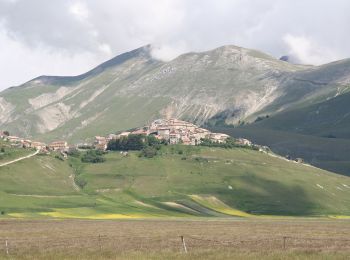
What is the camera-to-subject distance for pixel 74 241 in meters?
72.9

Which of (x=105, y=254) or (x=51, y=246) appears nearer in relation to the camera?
(x=105, y=254)

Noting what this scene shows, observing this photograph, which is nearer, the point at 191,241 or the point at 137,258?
the point at 137,258

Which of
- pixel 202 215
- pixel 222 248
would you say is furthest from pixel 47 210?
pixel 222 248

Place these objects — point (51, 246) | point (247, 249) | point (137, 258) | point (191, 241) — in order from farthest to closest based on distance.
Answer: point (191, 241) → point (51, 246) → point (247, 249) → point (137, 258)

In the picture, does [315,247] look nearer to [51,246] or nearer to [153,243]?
[153,243]

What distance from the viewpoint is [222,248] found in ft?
201

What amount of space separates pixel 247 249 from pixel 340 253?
8.55 metres

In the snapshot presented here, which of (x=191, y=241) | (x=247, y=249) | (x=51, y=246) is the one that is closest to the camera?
(x=247, y=249)

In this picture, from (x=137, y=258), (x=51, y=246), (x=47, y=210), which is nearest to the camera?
(x=137, y=258)

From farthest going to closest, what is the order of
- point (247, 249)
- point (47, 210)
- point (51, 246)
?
point (47, 210), point (51, 246), point (247, 249)

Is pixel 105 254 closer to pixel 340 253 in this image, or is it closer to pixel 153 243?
pixel 153 243

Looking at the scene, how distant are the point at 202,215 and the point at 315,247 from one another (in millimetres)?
134544

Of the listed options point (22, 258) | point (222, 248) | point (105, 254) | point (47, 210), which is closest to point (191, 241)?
point (222, 248)

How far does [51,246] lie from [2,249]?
17.0 ft
